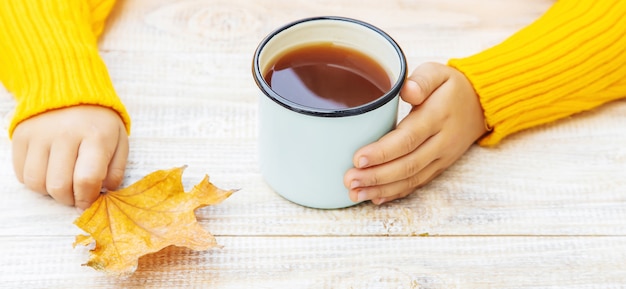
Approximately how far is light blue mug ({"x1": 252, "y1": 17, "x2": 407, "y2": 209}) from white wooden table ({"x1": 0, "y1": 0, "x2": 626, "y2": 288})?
0.03 metres

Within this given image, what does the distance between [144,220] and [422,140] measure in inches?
11.0

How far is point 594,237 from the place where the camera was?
68 centimetres

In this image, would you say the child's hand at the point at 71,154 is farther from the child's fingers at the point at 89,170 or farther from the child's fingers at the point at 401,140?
the child's fingers at the point at 401,140

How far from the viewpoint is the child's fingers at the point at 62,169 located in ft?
2.12

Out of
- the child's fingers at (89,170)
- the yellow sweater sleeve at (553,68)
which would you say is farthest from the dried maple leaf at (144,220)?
the yellow sweater sleeve at (553,68)

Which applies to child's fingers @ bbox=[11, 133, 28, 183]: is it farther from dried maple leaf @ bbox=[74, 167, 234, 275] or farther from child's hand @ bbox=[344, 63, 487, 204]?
child's hand @ bbox=[344, 63, 487, 204]

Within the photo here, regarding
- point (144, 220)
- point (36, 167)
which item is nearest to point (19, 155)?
point (36, 167)

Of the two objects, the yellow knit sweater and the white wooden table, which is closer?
the white wooden table

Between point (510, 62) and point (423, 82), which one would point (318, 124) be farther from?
point (510, 62)

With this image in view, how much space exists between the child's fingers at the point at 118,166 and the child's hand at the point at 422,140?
0.75 feet

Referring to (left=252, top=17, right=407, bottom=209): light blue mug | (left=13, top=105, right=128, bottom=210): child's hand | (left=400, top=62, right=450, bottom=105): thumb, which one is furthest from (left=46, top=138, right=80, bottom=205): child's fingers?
(left=400, top=62, right=450, bottom=105): thumb

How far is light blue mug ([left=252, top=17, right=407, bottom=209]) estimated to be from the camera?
1.91 feet

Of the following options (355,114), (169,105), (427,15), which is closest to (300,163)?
(355,114)

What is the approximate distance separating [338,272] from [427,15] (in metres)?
0.41
